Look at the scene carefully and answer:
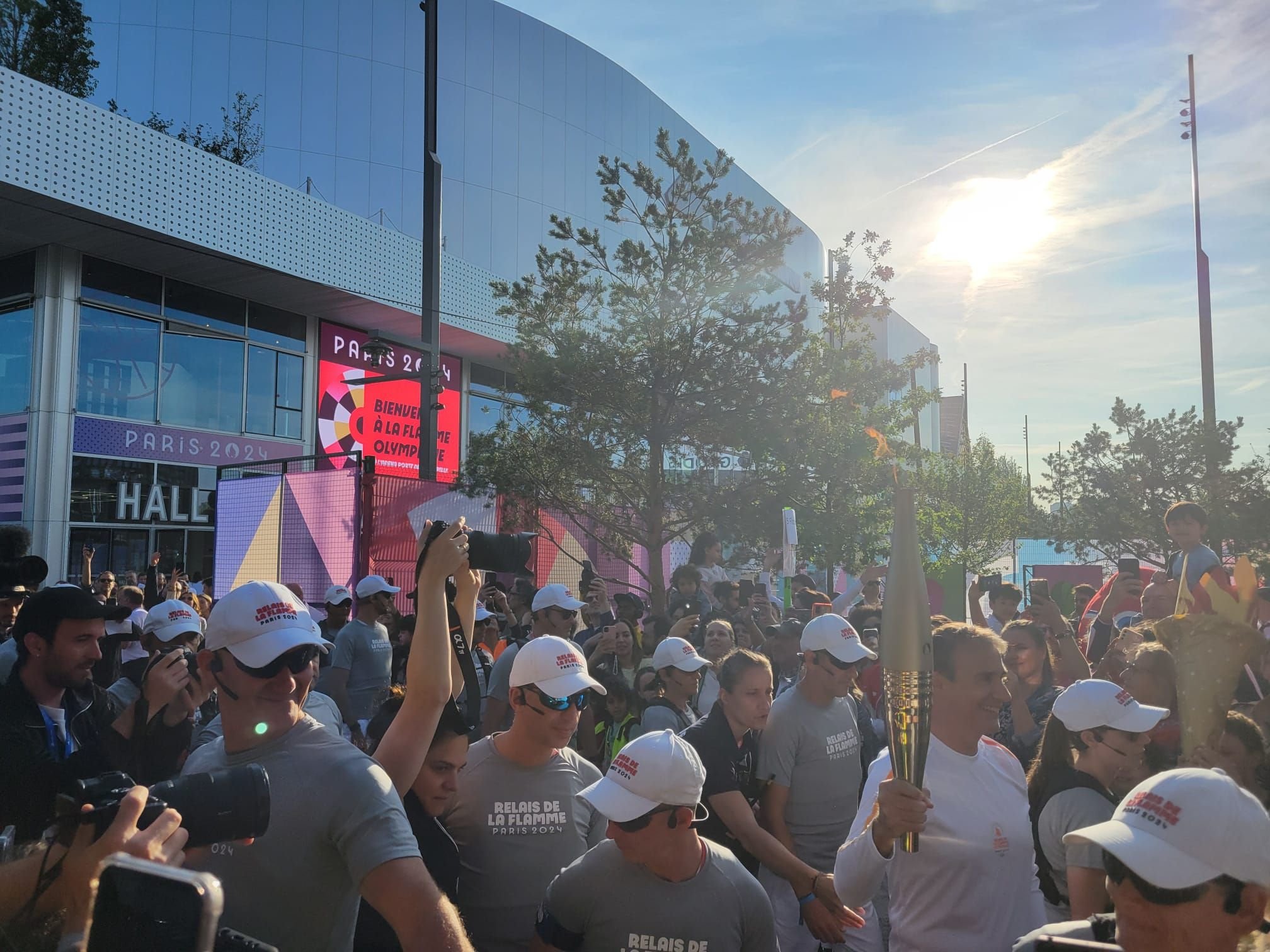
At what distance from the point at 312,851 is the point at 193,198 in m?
20.1

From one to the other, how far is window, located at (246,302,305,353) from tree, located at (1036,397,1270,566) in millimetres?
19917

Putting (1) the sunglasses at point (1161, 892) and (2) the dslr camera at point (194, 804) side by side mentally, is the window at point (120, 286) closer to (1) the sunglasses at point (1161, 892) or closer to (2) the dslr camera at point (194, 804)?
(2) the dslr camera at point (194, 804)

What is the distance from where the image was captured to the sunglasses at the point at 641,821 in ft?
9.62

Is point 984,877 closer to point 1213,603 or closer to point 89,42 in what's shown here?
point 1213,603

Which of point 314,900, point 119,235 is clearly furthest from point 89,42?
point 314,900

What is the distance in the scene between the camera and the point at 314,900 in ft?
7.00

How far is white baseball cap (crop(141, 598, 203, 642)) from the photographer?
6.26m

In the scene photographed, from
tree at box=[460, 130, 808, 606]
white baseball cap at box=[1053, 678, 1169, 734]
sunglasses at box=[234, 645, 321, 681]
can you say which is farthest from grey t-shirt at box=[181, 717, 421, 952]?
tree at box=[460, 130, 808, 606]

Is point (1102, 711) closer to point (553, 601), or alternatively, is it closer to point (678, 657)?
point (678, 657)

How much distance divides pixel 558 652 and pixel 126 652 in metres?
6.39

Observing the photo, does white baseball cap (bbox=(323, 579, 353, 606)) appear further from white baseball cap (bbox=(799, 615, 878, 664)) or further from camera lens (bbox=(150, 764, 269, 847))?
camera lens (bbox=(150, 764, 269, 847))

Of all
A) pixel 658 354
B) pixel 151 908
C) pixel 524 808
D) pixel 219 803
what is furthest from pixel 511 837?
pixel 658 354

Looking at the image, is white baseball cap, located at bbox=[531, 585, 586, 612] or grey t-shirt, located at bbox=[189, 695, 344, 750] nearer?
grey t-shirt, located at bbox=[189, 695, 344, 750]

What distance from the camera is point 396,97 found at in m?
27.7
